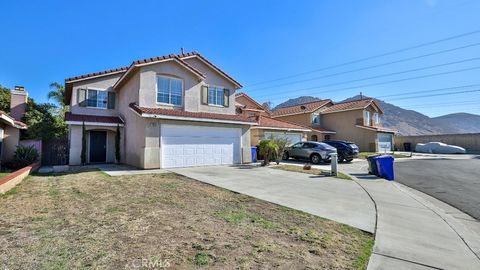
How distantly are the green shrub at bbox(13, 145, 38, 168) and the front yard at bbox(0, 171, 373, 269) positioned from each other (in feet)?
33.2

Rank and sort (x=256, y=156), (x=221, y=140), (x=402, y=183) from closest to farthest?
(x=402, y=183) → (x=221, y=140) → (x=256, y=156)

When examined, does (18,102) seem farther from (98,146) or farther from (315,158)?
(315,158)

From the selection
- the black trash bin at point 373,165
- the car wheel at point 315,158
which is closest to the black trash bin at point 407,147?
the car wheel at point 315,158

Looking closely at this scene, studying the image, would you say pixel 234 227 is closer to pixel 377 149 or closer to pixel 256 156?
pixel 256 156

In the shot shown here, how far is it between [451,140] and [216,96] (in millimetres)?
43384

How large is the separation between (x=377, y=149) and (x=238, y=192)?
3170 cm

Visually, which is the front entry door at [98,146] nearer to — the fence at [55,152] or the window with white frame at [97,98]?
the fence at [55,152]

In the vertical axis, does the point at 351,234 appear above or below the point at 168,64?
below

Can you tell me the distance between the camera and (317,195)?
29.6 ft

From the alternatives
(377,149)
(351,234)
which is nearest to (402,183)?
(351,234)

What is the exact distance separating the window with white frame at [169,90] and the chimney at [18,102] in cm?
1331

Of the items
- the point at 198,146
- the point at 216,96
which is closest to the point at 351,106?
the point at 216,96

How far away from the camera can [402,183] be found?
12820 millimetres

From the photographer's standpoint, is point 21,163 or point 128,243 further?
point 21,163
